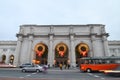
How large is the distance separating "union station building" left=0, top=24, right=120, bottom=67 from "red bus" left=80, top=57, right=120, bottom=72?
2883cm

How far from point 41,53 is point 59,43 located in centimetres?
871

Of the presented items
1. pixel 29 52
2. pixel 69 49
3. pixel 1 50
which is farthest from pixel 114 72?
pixel 1 50

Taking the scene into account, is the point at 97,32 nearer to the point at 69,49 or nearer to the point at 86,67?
the point at 69,49

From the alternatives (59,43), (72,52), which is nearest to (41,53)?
(59,43)

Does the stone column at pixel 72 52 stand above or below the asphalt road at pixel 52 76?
above

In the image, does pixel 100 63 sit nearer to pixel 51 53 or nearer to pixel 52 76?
pixel 52 76

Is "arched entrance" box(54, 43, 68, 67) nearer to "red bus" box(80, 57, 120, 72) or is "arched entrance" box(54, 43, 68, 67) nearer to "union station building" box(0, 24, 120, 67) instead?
"union station building" box(0, 24, 120, 67)

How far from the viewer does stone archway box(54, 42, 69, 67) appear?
65.9 metres

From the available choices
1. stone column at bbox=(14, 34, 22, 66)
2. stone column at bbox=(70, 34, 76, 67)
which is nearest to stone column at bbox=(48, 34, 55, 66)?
stone column at bbox=(70, 34, 76, 67)

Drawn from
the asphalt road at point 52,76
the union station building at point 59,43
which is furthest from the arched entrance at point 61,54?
the asphalt road at point 52,76

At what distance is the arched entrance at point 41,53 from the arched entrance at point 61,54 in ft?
16.2

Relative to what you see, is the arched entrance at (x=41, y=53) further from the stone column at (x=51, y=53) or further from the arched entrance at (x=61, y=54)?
the arched entrance at (x=61, y=54)

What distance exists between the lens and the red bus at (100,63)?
33.1 meters

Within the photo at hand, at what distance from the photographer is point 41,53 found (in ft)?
218
